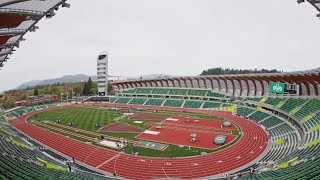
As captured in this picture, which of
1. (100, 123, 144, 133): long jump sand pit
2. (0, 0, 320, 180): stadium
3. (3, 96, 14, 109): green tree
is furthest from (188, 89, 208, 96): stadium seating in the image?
(3, 96, 14, 109): green tree

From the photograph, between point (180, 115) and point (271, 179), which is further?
point (180, 115)

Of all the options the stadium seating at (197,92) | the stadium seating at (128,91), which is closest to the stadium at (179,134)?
the stadium seating at (197,92)

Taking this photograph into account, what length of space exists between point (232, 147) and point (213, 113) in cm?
2444

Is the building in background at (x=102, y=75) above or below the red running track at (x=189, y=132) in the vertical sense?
above

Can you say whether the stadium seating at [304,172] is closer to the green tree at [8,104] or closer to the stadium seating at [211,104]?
the stadium seating at [211,104]

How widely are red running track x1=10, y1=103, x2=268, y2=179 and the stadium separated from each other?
3.8 inches

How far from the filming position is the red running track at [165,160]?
2647 centimetres

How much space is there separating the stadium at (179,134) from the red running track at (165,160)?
10 cm

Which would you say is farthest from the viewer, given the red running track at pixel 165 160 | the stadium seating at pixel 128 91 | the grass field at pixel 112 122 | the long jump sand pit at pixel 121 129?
the stadium seating at pixel 128 91

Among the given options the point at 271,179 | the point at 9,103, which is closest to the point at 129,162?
the point at 271,179

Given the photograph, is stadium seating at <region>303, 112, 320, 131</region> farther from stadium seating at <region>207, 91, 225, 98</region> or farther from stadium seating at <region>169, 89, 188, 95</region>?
stadium seating at <region>169, 89, 188, 95</region>

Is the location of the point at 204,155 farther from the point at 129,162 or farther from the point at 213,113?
the point at 213,113

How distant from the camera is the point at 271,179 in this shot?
17.5 metres

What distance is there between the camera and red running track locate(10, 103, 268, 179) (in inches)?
1042
